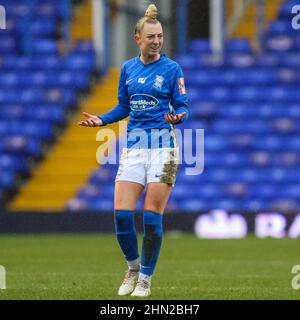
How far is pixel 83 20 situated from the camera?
25938mm

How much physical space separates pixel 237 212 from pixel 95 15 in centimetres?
591

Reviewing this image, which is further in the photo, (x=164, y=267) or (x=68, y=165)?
(x=68, y=165)

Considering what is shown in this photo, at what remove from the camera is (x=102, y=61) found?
24328 millimetres

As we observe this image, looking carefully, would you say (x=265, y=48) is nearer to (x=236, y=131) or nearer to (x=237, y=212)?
(x=236, y=131)

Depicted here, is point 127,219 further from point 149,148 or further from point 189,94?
point 189,94

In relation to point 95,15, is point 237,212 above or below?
below

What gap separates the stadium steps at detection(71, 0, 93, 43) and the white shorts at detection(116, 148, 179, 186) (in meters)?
16.2

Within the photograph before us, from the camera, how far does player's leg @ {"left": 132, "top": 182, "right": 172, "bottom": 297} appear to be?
972 cm

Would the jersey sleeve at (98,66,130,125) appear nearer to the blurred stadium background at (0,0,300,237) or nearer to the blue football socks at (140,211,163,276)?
the blue football socks at (140,211,163,276)

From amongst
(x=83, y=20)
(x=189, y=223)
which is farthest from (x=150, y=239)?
(x=83, y=20)

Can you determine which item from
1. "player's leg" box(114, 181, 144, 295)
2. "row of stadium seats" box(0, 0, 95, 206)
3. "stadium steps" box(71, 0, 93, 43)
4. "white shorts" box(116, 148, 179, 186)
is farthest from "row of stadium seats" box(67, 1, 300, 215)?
"white shorts" box(116, 148, 179, 186)

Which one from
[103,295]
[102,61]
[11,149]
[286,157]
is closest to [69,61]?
[102,61]

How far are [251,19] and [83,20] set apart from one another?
12.3 ft
